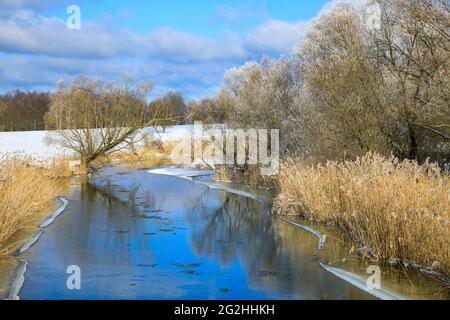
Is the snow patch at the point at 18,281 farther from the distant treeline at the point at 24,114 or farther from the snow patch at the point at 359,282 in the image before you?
the distant treeline at the point at 24,114

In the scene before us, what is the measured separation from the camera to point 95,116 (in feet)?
88.1

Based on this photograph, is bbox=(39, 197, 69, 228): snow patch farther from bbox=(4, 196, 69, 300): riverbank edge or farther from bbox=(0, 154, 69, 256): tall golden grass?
bbox=(0, 154, 69, 256): tall golden grass

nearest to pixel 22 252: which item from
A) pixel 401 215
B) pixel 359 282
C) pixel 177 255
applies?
pixel 177 255

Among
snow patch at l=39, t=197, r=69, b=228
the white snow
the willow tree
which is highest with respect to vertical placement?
the willow tree

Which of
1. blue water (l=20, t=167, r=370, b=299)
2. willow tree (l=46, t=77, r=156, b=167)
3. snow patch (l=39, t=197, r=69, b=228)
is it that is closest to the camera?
blue water (l=20, t=167, r=370, b=299)

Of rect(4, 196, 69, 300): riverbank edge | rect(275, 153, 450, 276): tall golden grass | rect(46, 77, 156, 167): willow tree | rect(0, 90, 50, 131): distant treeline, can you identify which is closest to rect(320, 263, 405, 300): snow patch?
rect(275, 153, 450, 276): tall golden grass

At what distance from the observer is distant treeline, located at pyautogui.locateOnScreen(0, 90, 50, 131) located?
219 ft

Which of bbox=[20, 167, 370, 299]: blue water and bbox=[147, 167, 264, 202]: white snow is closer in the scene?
bbox=[20, 167, 370, 299]: blue water

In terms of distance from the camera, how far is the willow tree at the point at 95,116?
25969mm

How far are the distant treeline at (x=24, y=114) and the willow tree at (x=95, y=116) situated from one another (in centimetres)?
3837

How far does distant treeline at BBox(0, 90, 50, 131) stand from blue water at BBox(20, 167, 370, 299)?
182ft

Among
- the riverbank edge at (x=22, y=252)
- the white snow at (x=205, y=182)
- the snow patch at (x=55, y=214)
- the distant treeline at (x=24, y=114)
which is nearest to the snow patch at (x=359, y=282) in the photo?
the riverbank edge at (x=22, y=252)

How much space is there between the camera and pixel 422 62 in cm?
1273

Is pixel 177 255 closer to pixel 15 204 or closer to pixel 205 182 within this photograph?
pixel 15 204
